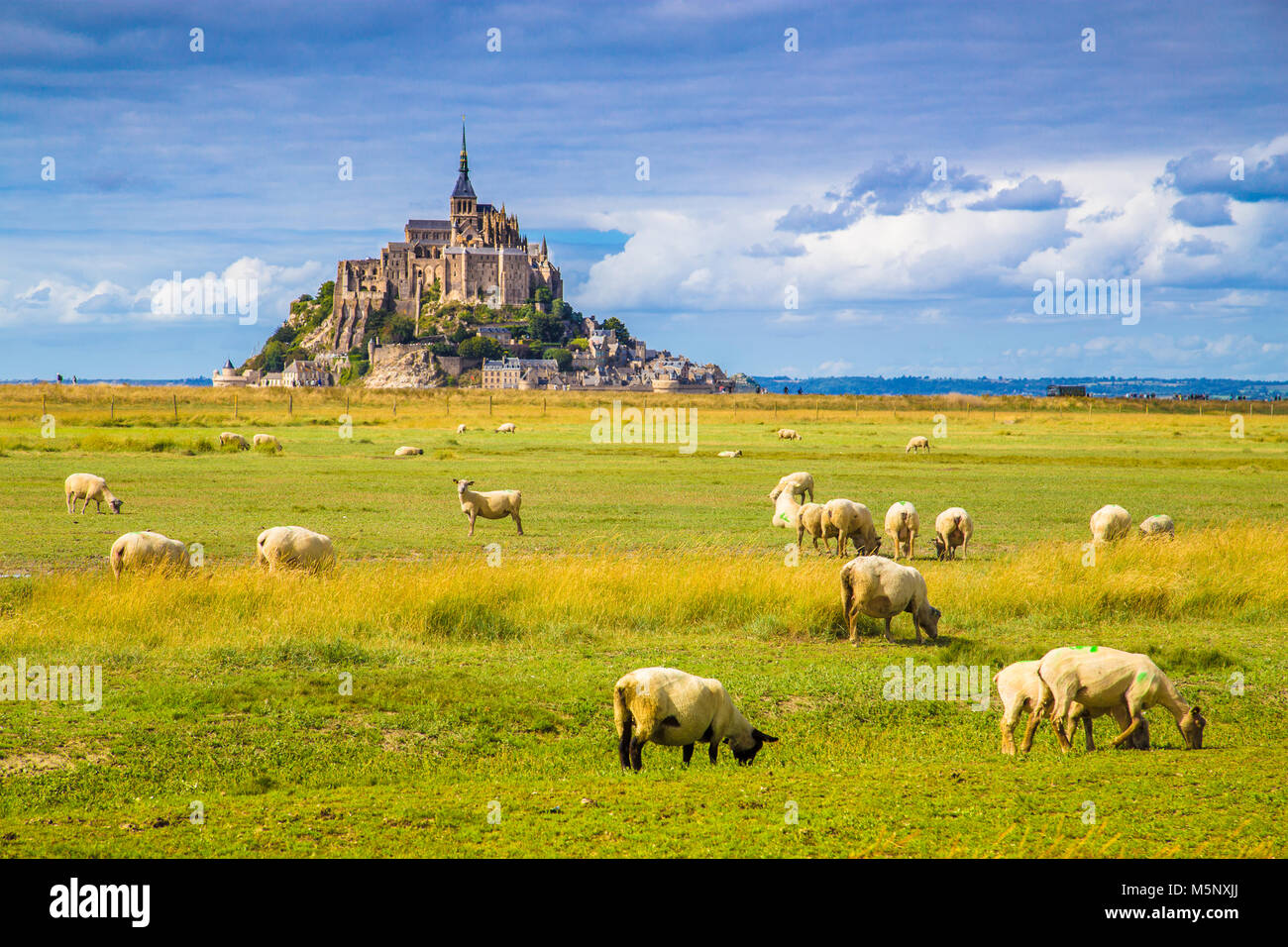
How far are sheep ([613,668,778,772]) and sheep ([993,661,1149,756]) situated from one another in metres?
2.75

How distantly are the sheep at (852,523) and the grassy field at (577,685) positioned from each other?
98 centimetres

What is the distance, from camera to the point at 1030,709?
1027 cm

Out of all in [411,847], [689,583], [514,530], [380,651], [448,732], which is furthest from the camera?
[514,530]

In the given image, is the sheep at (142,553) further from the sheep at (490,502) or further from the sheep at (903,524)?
the sheep at (903,524)

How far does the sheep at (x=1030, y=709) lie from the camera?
10.1 meters

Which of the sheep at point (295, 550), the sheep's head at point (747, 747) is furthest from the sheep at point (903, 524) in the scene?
the sheep's head at point (747, 747)

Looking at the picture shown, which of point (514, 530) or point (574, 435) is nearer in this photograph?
point (514, 530)

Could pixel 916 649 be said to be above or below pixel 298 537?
below

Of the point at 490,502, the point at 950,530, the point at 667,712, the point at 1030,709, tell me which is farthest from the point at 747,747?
the point at 490,502

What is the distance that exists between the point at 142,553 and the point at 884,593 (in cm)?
1114
